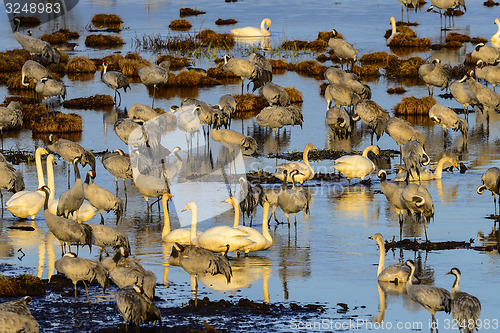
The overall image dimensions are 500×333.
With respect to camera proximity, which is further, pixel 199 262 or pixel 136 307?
pixel 199 262

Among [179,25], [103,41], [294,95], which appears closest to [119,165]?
[294,95]

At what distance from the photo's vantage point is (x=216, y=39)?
166 feet

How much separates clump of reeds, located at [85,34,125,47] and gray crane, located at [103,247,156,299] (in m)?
37.5

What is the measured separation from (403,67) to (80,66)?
47.4 feet

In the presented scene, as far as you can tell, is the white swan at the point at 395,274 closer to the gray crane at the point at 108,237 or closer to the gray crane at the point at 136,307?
the gray crane at the point at 136,307

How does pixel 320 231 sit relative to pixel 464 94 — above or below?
below

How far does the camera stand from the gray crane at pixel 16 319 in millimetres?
11609

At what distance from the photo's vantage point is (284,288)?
14898mm

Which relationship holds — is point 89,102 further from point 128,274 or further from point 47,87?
point 128,274

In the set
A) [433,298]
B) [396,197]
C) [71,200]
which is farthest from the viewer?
[396,197]

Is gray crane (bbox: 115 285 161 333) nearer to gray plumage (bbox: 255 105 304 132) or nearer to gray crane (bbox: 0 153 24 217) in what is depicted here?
gray crane (bbox: 0 153 24 217)

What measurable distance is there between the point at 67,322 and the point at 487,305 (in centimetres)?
623

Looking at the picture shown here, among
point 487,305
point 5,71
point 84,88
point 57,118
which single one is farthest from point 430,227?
point 5,71

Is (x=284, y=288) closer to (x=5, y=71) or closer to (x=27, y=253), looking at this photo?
(x=27, y=253)
